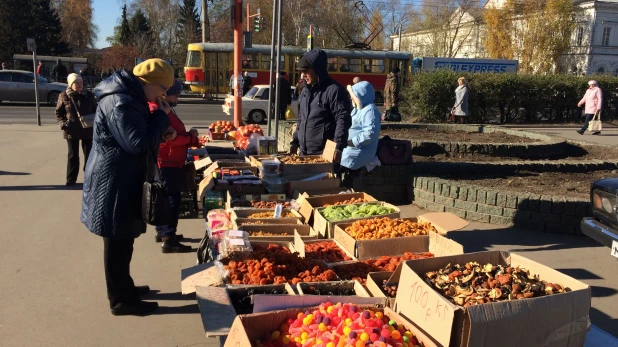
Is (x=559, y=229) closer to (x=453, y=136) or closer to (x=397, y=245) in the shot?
(x=397, y=245)

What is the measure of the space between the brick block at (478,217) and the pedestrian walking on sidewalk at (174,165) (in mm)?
3820

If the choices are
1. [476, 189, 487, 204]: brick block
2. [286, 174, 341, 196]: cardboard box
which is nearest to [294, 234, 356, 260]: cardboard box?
[286, 174, 341, 196]: cardboard box

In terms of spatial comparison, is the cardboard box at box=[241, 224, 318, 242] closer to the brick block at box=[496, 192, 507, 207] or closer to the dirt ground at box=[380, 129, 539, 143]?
the brick block at box=[496, 192, 507, 207]

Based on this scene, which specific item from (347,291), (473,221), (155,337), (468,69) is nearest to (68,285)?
(155,337)

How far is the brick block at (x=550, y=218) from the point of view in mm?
6531

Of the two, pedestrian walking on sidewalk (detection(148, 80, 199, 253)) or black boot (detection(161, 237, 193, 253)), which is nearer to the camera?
pedestrian walking on sidewalk (detection(148, 80, 199, 253))

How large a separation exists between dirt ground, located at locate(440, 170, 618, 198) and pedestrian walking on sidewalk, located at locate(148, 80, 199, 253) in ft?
14.9

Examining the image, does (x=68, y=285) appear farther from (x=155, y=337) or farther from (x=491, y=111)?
(x=491, y=111)

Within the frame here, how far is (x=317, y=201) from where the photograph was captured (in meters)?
5.54

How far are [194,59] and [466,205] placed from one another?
2536 cm

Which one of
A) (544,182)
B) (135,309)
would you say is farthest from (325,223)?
(544,182)

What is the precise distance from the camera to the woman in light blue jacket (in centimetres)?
594

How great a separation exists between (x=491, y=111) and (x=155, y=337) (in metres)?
19.2

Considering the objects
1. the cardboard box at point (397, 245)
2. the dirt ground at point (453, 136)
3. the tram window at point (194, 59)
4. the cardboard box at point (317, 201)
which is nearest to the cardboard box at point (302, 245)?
the cardboard box at point (397, 245)
